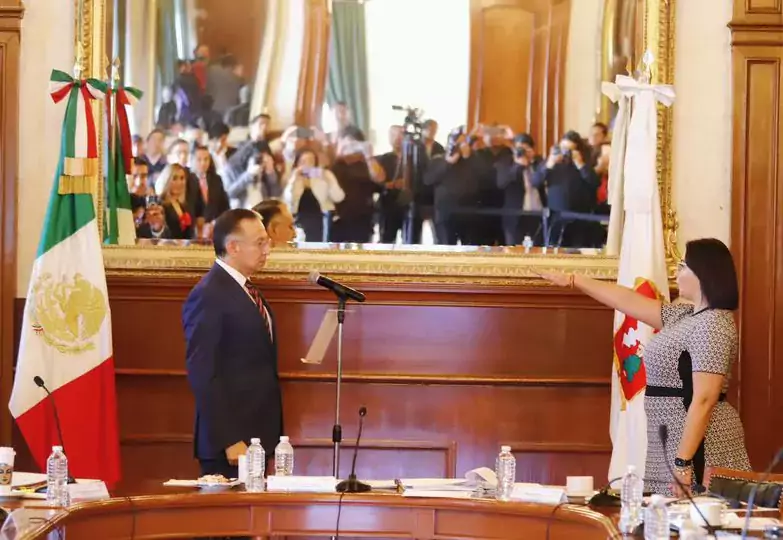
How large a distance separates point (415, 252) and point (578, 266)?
2.68 ft

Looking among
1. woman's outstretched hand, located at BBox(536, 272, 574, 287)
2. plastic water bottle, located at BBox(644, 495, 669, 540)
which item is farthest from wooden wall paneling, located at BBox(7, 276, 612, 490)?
plastic water bottle, located at BBox(644, 495, 669, 540)

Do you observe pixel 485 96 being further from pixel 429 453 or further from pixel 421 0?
pixel 429 453

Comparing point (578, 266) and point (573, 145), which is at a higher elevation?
point (573, 145)

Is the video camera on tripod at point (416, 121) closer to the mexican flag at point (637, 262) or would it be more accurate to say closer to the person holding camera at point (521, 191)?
the person holding camera at point (521, 191)

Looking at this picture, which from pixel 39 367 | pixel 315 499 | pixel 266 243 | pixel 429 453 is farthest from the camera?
pixel 429 453

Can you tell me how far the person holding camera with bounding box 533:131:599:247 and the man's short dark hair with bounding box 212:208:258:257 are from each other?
6.07ft

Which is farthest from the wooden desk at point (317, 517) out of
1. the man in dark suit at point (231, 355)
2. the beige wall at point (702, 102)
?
the beige wall at point (702, 102)

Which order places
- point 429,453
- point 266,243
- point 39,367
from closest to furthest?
point 266,243 → point 39,367 → point 429,453

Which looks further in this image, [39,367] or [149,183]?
[149,183]

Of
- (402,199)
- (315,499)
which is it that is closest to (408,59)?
(402,199)

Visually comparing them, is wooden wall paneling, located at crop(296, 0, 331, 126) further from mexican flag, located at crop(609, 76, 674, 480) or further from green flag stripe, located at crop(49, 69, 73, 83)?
mexican flag, located at crop(609, 76, 674, 480)

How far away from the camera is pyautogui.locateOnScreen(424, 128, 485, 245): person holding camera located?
6102 mm

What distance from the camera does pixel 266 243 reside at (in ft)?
16.0

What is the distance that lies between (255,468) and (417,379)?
1909 millimetres
